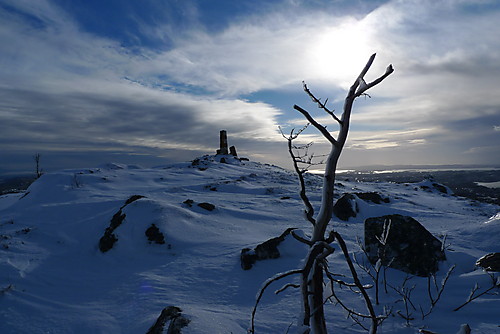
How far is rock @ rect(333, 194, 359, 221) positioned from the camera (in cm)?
998

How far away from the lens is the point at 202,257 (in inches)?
239

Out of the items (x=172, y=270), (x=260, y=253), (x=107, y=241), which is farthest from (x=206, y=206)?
(x=260, y=253)

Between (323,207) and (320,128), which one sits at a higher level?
(320,128)

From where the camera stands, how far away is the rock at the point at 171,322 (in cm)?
311

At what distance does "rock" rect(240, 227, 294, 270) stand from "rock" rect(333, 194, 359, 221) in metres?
4.73

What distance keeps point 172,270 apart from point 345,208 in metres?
6.91

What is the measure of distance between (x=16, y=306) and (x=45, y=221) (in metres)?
5.38

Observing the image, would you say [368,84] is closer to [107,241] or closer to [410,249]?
[410,249]

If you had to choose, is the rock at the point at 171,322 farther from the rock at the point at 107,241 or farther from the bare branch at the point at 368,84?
the rock at the point at 107,241

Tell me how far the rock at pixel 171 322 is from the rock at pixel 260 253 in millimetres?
2216

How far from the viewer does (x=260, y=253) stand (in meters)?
5.73

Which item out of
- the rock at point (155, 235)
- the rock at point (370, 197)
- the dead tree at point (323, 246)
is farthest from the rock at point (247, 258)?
the rock at point (370, 197)

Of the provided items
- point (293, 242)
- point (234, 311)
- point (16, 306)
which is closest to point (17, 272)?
point (16, 306)

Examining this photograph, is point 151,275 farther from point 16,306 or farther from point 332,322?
point 332,322
